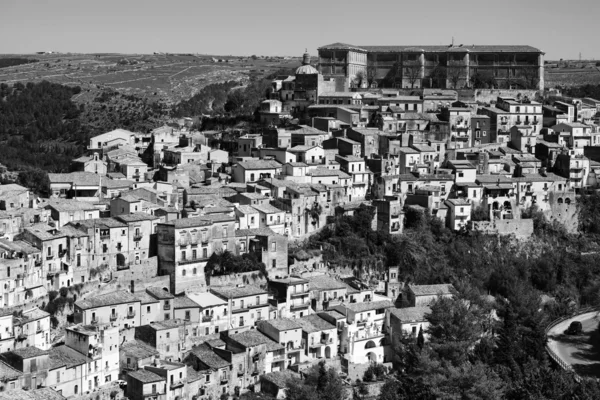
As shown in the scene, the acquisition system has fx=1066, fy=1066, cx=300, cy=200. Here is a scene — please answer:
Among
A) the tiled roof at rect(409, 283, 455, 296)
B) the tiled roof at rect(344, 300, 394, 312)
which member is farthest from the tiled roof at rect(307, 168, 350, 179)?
the tiled roof at rect(344, 300, 394, 312)

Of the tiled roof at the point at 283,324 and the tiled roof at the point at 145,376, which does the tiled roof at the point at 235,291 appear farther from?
the tiled roof at the point at 145,376

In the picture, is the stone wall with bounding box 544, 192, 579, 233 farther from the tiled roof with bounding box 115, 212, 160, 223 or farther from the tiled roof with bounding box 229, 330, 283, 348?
the tiled roof with bounding box 115, 212, 160, 223

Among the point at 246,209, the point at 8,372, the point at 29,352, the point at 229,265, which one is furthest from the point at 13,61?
the point at 8,372

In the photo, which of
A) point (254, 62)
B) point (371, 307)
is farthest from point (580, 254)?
point (254, 62)

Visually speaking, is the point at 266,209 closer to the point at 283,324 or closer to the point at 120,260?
the point at 283,324

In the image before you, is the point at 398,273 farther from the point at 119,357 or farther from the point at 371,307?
the point at 119,357

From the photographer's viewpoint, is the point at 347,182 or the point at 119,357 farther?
the point at 347,182
